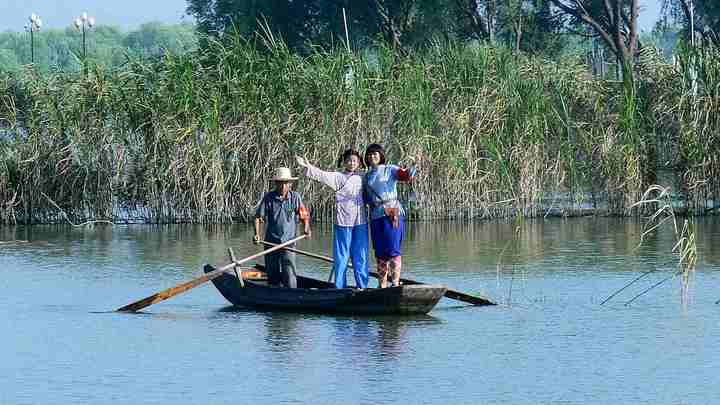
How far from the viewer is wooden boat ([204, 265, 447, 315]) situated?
13523 mm

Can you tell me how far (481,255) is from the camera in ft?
65.4

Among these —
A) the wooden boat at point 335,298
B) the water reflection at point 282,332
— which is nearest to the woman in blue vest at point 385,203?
the wooden boat at point 335,298

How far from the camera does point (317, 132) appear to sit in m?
24.2

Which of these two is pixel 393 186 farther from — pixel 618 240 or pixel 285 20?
pixel 285 20

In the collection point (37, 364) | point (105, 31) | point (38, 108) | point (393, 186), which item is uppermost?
point (105, 31)

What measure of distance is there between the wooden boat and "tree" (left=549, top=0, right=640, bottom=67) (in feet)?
91.3

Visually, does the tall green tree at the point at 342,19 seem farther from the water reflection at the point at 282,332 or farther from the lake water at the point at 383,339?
the water reflection at the point at 282,332

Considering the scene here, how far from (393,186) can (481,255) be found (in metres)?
6.07

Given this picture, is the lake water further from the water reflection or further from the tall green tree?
the tall green tree

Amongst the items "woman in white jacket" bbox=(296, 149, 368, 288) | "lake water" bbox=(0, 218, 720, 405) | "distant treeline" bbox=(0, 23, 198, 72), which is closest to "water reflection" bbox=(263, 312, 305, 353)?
"lake water" bbox=(0, 218, 720, 405)

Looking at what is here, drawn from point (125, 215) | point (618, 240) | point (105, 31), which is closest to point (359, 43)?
point (125, 215)

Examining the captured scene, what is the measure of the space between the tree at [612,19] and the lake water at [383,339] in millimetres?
23477

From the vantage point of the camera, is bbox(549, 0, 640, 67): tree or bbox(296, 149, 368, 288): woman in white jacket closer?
bbox(296, 149, 368, 288): woman in white jacket

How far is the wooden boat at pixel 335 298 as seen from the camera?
13523mm
